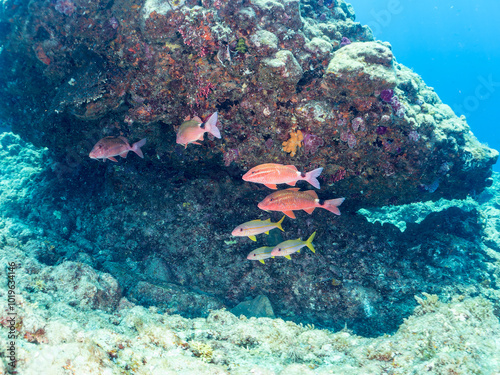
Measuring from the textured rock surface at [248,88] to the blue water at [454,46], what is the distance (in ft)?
319

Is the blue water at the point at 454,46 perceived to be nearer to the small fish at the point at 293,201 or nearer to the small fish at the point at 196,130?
the small fish at the point at 293,201

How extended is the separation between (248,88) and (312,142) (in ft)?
4.86

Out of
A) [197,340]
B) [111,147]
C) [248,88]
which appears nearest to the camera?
[197,340]

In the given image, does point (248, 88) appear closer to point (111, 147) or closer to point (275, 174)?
point (275, 174)

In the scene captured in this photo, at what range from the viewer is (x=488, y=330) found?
3473 mm

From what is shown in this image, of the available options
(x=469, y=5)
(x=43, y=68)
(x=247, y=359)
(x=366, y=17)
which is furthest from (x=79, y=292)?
(x=469, y=5)

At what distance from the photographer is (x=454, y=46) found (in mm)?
109812

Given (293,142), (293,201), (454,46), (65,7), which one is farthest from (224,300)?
(454,46)

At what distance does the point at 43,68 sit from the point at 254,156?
4829 millimetres

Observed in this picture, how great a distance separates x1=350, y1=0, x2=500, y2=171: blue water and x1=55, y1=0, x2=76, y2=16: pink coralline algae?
99459 mm

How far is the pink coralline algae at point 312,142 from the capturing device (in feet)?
15.2

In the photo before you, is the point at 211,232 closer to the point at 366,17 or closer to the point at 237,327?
the point at 237,327

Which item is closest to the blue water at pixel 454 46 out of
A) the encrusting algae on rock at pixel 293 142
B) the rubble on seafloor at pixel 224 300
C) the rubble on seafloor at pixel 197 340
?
the rubble on seafloor at pixel 224 300

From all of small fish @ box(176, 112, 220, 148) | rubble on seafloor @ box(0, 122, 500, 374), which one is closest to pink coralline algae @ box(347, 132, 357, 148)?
rubble on seafloor @ box(0, 122, 500, 374)
